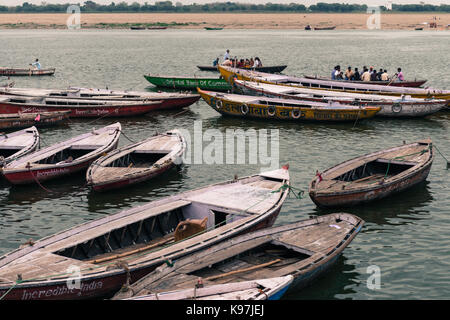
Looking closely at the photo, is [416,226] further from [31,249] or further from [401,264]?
[31,249]

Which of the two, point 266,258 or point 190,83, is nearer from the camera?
point 266,258

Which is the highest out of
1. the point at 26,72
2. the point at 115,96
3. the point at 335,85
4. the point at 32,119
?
the point at 335,85

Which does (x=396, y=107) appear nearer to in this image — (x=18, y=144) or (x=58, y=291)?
(x=18, y=144)

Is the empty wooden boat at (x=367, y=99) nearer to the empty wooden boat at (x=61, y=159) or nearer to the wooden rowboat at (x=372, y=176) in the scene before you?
the wooden rowboat at (x=372, y=176)

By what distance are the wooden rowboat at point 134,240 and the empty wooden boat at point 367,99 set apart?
2016 cm

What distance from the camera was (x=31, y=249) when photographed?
1542 centimetres

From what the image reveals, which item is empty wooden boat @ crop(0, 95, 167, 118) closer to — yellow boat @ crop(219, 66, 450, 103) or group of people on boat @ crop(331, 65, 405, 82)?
yellow boat @ crop(219, 66, 450, 103)

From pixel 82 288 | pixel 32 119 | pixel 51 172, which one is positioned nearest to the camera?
pixel 82 288

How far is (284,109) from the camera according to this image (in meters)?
38.6

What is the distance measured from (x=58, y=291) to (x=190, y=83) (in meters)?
42.9

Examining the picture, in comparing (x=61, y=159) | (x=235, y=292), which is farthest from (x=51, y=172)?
(x=235, y=292)

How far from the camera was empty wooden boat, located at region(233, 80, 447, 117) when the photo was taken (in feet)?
128

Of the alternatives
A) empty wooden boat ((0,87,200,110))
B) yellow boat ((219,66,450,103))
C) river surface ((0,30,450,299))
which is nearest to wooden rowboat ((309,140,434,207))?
river surface ((0,30,450,299))
